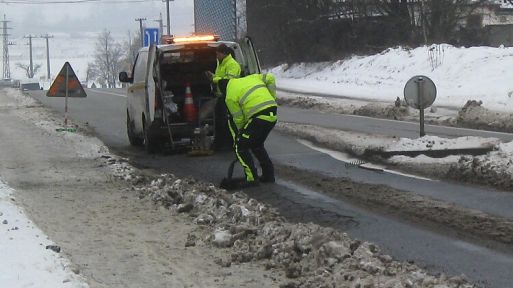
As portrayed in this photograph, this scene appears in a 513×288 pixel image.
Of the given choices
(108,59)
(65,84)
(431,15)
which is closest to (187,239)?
(65,84)

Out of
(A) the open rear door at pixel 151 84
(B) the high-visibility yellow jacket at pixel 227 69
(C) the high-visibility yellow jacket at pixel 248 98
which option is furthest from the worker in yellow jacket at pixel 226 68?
(A) the open rear door at pixel 151 84

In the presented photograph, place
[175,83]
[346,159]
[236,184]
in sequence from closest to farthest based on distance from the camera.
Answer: [236,184] → [346,159] → [175,83]

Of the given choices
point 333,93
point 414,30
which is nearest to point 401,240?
point 333,93

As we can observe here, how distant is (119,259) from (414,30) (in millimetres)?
34619

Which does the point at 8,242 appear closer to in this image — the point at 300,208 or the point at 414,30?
the point at 300,208

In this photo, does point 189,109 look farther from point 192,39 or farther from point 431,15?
point 431,15

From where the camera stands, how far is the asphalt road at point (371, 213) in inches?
241

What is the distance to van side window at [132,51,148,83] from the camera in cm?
1383

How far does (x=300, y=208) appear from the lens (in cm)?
845

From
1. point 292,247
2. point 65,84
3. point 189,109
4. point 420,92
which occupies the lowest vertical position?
point 292,247

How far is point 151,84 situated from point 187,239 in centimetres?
625

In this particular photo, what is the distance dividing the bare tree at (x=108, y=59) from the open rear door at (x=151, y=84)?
104 meters

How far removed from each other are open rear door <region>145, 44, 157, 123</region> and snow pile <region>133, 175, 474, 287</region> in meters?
4.40

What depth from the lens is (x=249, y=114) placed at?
31.7ft
